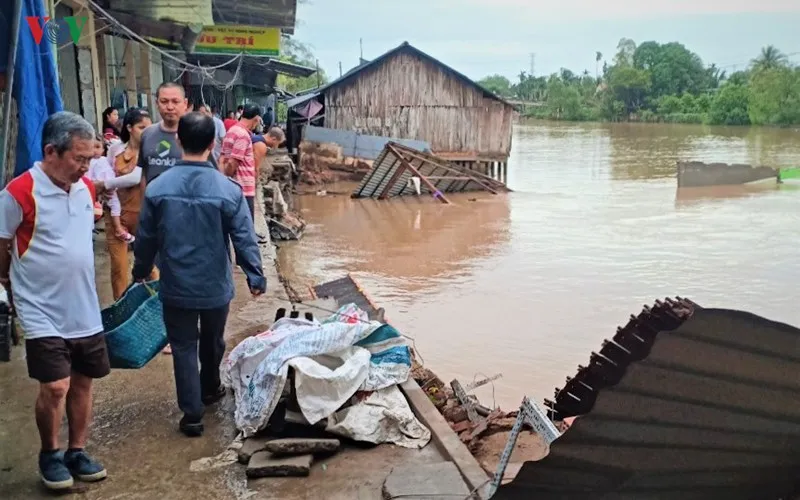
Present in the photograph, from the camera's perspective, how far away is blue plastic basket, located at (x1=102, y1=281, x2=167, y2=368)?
3.68m

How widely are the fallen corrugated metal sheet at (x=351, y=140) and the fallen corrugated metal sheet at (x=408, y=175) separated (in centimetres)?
252

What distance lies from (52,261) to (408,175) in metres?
18.8

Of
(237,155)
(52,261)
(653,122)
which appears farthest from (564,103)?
(52,261)

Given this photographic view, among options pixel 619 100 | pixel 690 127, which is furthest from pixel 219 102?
pixel 619 100

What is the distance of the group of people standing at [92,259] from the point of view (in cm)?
305

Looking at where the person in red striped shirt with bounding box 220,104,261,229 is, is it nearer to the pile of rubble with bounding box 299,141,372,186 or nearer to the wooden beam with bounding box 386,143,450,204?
the wooden beam with bounding box 386,143,450,204

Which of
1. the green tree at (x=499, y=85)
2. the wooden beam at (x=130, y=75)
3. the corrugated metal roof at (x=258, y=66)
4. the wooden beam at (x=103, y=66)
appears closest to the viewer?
the wooden beam at (x=103, y=66)

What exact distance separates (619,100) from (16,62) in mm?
75917

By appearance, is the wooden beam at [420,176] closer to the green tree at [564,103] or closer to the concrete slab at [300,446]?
the concrete slab at [300,446]

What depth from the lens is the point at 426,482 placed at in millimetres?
3357

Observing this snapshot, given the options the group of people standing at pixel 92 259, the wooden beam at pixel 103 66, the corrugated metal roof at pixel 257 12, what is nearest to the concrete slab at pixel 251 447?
the group of people standing at pixel 92 259

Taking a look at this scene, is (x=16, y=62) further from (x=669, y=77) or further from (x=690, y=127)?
(x=669, y=77)

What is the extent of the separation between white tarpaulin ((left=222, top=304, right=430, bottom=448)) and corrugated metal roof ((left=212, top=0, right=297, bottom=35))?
10.5m

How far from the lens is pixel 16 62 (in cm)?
475
